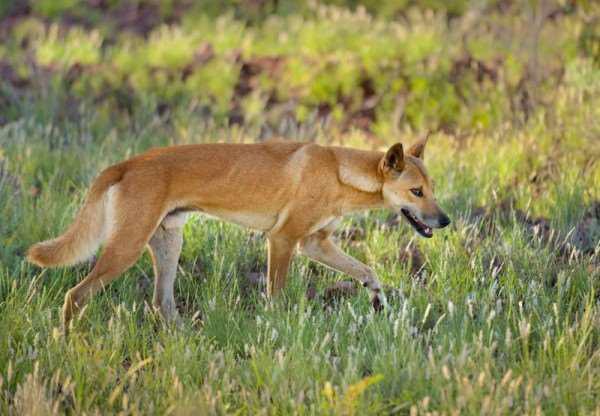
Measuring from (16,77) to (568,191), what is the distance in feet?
25.9

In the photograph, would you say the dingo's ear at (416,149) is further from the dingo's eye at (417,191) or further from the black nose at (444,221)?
the black nose at (444,221)

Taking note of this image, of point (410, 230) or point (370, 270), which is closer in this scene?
point (370, 270)

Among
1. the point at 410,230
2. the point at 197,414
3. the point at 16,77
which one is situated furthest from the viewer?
the point at 16,77

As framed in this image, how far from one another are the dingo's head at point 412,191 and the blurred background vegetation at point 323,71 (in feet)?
12.0

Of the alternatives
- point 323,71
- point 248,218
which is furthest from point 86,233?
point 323,71

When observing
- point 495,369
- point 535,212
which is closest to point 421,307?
point 495,369

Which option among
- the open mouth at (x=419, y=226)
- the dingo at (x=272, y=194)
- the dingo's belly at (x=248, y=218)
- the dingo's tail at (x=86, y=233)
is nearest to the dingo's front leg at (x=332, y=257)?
the dingo at (x=272, y=194)

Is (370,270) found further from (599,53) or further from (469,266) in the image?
(599,53)

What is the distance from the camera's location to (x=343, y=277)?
6719 millimetres

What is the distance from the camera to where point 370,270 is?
6.30 metres

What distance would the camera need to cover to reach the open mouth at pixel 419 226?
20.6 feet

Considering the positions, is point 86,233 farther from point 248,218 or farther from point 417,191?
point 417,191

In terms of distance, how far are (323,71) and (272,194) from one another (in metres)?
6.16

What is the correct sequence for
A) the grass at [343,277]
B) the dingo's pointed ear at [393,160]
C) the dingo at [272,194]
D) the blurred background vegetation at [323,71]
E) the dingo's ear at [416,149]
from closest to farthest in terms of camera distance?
the grass at [343,277]
the dingo at [272,194]
the dingo's pointed ear at [393,160]
the dingo's ear at [416,149]
the blurred background vegetation at [323,71]
